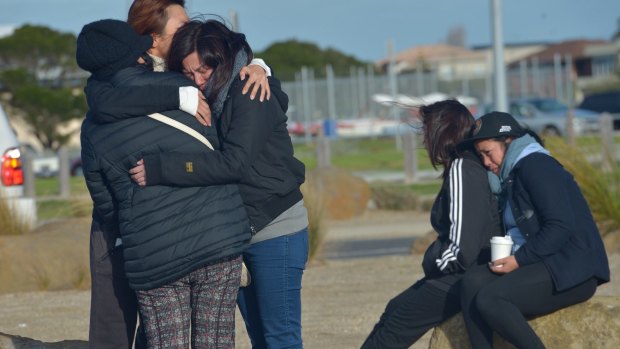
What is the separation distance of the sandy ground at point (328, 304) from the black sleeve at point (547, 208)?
85.6 inches

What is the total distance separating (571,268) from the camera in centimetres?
484

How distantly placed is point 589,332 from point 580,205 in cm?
56

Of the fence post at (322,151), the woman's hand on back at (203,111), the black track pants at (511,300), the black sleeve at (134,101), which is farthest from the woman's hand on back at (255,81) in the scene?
the fence post at (322,151)

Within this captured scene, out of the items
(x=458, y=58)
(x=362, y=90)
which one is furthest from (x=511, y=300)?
(x=458, y=58)

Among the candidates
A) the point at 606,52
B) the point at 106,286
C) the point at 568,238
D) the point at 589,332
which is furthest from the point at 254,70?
the point at 606,52

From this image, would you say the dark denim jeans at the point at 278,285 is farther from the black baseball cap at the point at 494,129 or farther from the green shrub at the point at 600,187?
the green shrub at the point at 600,187

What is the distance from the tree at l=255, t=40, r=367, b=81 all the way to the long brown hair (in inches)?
1869

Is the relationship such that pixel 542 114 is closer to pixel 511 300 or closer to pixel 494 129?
pixel 494 129

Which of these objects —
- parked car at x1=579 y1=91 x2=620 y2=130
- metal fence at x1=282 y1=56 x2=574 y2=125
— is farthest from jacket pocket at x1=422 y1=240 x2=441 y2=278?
parked car at x1=579 y1=91 x2=620 y2=130

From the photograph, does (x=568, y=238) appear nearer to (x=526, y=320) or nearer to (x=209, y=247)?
(x=526, y=320)

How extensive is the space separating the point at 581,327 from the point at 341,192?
11.5 m

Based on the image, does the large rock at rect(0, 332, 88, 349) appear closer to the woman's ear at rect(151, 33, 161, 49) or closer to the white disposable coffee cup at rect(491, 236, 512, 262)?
the woman's ear at rect(151, 33, 161, 49)

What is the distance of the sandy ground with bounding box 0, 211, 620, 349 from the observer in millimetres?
7500

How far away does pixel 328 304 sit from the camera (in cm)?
859
